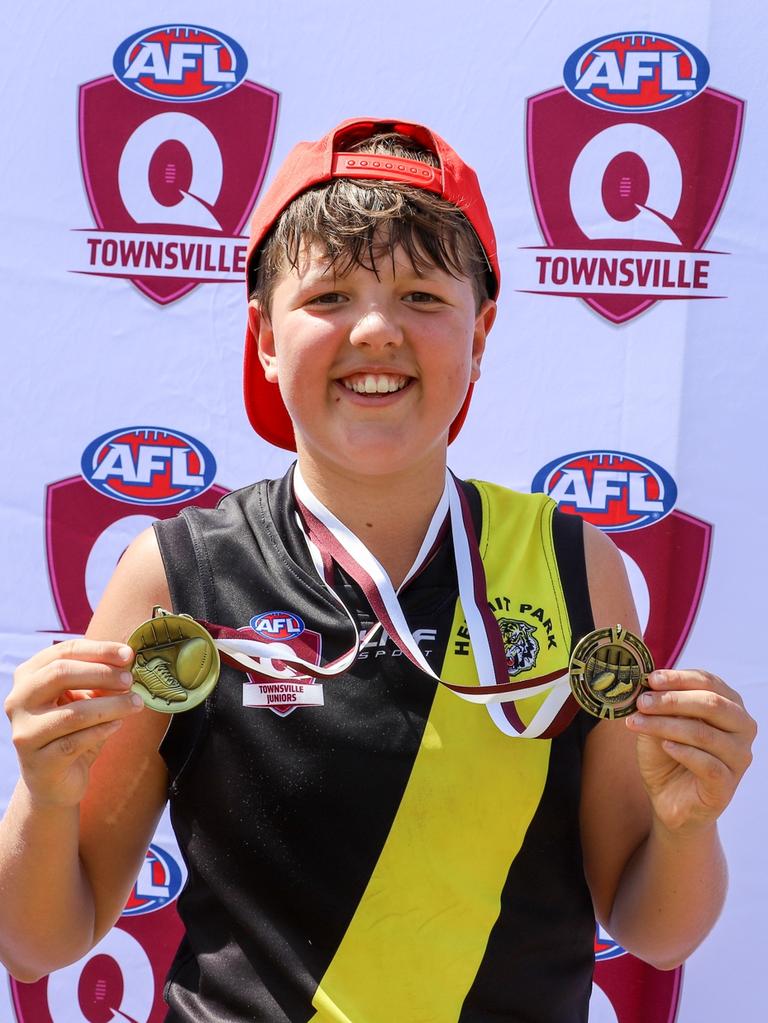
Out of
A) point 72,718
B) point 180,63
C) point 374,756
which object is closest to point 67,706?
point 72,718

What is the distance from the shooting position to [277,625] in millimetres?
1444

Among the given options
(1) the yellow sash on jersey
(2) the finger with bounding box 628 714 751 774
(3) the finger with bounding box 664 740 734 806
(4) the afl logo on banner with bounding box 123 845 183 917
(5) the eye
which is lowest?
(4) the afl logo on banner with bounding box 123 845 183 917

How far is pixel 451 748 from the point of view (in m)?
1.40

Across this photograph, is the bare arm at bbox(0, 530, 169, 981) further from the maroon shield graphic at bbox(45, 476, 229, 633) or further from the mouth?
the maroon shield graphic at bbox(45, 476, 229, 633)

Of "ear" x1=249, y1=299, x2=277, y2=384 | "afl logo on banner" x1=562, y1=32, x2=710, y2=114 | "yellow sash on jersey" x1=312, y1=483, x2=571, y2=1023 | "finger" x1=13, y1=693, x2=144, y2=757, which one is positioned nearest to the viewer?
"finger" x1=13, y1=693, x2=144, y2=757

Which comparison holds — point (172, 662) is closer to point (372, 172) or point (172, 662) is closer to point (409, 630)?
point (409, 630)

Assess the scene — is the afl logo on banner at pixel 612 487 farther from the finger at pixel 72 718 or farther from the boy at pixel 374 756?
the finger at pixel 72 718

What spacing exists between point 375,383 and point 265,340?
0.84ft

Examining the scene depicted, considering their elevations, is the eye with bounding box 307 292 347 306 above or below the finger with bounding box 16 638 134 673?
above

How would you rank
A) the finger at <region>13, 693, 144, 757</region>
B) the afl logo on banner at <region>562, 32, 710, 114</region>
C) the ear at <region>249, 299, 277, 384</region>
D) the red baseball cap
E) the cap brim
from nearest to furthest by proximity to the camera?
the finger at <region>13, 693, 144, 757</region> → the red baseball cap → the ear at <region>249, 299, 277, 384</region> → the cap brim → the afl logo on banner at <region>562, 32, 710, 114</region>

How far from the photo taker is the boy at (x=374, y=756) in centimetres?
135

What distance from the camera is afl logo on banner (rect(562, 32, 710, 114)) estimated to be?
7.63 feet

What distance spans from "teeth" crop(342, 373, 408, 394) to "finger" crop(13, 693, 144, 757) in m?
0.46

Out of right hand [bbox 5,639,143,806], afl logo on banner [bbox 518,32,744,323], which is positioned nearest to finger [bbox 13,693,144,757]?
right hand [bbox 5,639,143,806]
